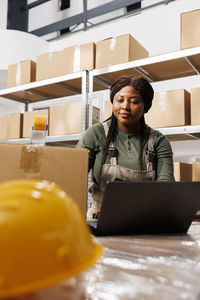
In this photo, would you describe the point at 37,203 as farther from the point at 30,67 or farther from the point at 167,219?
the point at 30,67

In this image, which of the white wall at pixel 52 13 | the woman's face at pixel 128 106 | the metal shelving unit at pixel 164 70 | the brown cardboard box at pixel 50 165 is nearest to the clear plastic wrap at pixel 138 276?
the brown cardboard box at pixel 50 165

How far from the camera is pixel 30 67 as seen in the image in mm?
2875

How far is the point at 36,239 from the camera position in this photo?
318 mm

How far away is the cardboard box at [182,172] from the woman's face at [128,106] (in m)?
0.73

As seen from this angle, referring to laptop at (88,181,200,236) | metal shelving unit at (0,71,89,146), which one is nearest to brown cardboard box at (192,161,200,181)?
metal shelving unit at (0,71,89,146)

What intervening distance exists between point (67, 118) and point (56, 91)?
0.58 meters

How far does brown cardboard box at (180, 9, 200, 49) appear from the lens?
2.01 meters

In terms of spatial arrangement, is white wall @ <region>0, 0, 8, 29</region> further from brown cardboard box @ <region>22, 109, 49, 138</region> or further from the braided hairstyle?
the braided hairstyle

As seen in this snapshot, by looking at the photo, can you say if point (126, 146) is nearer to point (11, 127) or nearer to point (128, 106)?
point (128, 106)

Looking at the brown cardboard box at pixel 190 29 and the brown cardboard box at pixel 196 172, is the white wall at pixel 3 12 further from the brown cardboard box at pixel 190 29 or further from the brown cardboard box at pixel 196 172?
the brown cardboard box at pixel 196 172

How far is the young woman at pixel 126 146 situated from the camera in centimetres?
146

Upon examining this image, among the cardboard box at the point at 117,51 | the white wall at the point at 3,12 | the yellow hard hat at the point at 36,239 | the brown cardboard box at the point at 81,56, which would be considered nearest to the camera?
the yellow hard hat at the point at 36,239

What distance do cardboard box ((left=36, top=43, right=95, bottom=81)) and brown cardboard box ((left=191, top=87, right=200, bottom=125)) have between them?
0.93 meters

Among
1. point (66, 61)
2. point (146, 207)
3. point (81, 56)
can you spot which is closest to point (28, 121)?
point (66, 61)
